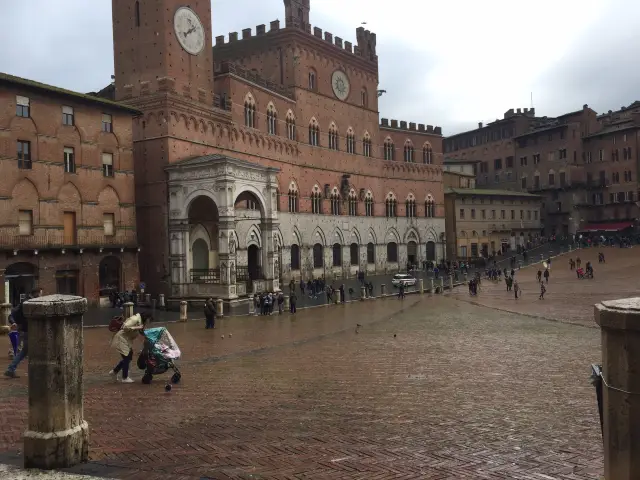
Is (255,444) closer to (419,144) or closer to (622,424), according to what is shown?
(622,424)

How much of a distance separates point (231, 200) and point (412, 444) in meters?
25.7

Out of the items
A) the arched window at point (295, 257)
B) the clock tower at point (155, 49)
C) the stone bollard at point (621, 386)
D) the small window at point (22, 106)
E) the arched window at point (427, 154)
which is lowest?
the stone bollard at point (621, 386)

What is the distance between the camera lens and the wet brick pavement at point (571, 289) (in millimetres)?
27828

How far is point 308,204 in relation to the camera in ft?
154

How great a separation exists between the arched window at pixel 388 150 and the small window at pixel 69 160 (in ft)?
109

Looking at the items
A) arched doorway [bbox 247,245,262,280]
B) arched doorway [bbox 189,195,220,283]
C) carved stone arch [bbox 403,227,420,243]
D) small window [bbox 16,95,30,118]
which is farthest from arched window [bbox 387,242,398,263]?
small window [bbox 16,95,30,118]

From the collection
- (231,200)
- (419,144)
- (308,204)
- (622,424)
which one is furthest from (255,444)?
(419,144)

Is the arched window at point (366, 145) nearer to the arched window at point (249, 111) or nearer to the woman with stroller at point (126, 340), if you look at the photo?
the arched window at point (249, 111)

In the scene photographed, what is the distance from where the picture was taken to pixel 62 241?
29.1 metres

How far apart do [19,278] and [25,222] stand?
2.73 metres

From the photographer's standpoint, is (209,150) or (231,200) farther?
(209,150)

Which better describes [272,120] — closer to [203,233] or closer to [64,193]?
[203,233]

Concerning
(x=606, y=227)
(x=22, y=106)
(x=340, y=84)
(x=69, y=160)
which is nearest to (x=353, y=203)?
(x=340, y=84)

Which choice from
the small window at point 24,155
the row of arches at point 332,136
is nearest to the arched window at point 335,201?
the row of arches at point 332,136
